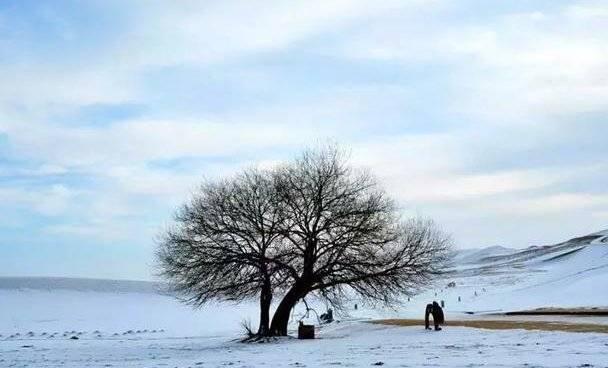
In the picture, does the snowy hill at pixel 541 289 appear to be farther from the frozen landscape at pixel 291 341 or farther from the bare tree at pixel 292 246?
the bare tree at pixel 292 246

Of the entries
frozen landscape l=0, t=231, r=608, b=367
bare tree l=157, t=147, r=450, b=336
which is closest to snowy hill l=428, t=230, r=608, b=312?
frozen landscape l=0, t=231, r=608, b=367

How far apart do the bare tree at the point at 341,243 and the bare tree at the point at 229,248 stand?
33.2 inches

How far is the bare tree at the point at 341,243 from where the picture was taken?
35.3m

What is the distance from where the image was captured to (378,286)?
35906 millimetres

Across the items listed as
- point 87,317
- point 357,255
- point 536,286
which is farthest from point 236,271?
point 536,286

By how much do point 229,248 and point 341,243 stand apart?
539 cm

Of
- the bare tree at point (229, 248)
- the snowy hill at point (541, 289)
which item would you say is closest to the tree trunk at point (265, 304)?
the bare tree at point (229, 248)

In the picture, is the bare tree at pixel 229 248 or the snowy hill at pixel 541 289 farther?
the snowy hill at pixel 541 289

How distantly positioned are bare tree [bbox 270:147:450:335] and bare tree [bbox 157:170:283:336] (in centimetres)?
84

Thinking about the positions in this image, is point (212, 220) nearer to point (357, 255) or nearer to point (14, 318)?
point (357, 255)

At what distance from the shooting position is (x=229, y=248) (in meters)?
35.4

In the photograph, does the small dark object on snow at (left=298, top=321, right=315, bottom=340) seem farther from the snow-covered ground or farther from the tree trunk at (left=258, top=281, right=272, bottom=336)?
the tree trunk at (left=258, top=281, right=272, bottom=336)

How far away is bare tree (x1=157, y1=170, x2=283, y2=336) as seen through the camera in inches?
1388

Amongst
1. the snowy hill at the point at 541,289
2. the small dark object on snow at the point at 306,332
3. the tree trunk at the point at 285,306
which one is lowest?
the small dark object on snow at the point at 306,332
